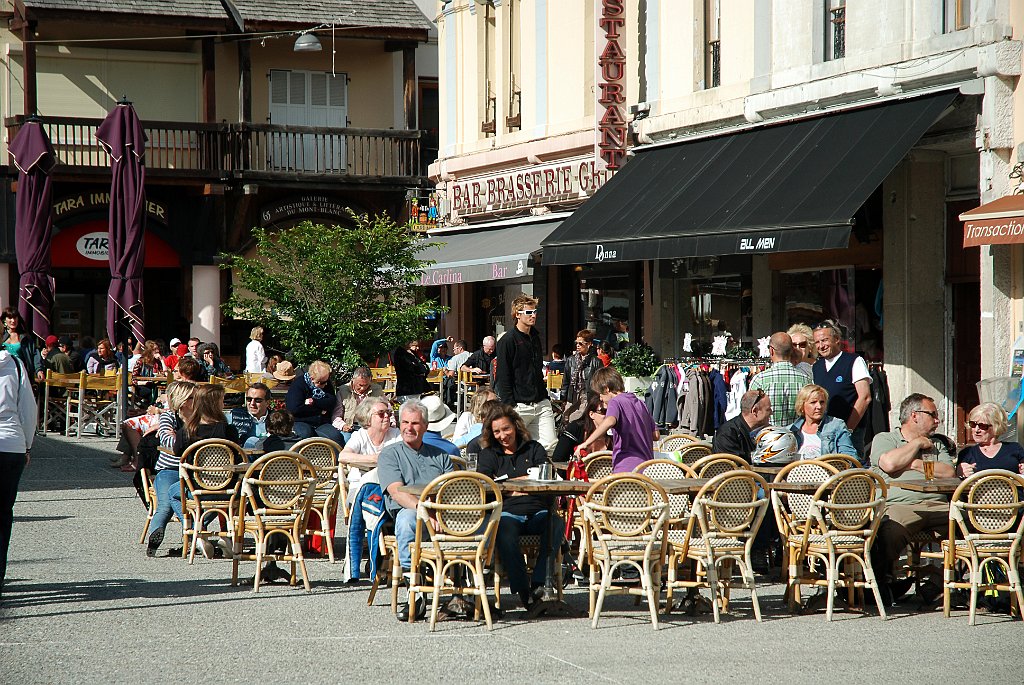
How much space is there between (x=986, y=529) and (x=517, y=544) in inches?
113

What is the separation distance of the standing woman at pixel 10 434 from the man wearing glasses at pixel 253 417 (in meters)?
2.57

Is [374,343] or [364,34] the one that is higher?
[364,34]

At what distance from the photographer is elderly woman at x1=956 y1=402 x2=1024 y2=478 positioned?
30.6 feet

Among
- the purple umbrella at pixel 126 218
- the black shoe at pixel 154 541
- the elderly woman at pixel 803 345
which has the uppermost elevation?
the purple umbrella at pixel 126 218

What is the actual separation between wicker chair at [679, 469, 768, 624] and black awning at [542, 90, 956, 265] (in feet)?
17.9

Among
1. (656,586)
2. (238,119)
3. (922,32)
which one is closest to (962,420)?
(922,32)

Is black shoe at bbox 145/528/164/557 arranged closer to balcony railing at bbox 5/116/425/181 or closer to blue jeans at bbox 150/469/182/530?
blue jeans at bbox 150/469/182/530

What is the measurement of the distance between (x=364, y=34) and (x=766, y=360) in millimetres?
15832

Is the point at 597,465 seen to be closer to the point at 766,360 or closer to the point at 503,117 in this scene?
the point at 766,360

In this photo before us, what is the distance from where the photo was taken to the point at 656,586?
879 centimetres

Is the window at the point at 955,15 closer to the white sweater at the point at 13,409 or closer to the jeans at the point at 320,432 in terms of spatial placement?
the jeans at the point at 320,432

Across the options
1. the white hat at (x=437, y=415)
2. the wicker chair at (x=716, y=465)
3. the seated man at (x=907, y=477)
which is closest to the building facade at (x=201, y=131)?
the white hat at (x=437, y=415)

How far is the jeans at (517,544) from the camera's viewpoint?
28.9 feet

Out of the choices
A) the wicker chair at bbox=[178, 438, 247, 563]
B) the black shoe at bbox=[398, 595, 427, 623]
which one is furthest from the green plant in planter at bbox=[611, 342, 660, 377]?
the black shoe at bbox=[398, 595, 427, 623]
